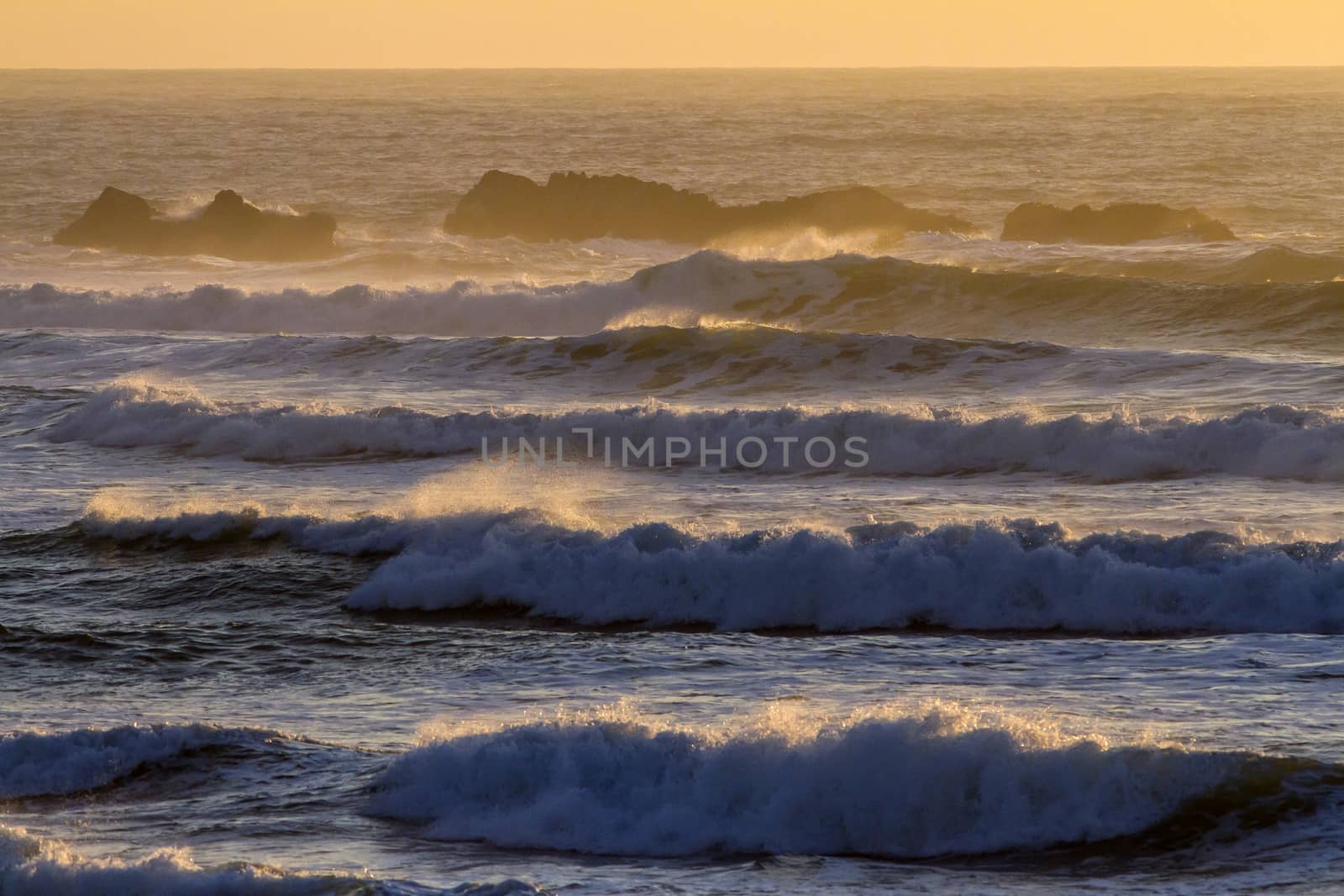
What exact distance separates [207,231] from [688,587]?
133 ft

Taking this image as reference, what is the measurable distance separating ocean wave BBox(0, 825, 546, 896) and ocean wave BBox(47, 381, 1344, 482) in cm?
1090

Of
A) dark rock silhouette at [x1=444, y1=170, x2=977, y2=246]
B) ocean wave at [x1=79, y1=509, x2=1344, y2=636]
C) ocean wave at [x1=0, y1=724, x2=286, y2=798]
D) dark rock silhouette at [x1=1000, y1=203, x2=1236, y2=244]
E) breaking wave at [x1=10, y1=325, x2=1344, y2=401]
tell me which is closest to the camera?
ocean wave at [x1=0, y1=724, x2=286, y2=798]

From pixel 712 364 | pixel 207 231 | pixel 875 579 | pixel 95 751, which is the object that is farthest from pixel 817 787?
pixel 207 231

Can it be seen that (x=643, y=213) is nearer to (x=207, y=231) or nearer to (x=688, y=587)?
(x=207, y=231)

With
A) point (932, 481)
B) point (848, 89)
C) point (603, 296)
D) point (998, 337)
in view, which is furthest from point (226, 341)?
point (848, 89)

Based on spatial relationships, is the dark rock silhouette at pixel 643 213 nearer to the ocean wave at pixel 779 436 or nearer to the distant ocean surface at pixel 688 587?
the distant ocean surface at pixel 688 587

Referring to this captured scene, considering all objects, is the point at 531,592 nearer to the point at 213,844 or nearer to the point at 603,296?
the point at 213,844

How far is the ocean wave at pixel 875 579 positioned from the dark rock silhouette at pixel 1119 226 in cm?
2887

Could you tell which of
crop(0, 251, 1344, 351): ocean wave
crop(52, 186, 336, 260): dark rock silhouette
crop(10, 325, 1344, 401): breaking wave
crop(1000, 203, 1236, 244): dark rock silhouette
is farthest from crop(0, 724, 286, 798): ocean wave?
crop(52, 186, 336, 260): dark rock silhouette

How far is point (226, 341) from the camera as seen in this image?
28016 millimetres

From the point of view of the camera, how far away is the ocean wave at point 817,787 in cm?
819

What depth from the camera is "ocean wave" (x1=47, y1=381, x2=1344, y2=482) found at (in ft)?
55.4

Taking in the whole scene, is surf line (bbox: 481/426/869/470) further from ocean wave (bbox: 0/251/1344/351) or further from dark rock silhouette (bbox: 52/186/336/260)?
dark rock silhouette (bbox: 52/186/336/260)

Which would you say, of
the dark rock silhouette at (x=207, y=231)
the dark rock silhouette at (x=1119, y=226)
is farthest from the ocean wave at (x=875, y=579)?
the dark rock silhouette at (x=207, y=231)
